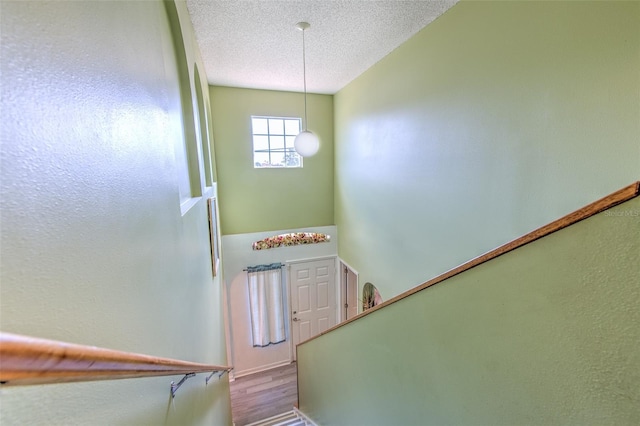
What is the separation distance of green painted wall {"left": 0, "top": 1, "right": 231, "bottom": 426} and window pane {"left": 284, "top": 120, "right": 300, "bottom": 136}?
3.74m

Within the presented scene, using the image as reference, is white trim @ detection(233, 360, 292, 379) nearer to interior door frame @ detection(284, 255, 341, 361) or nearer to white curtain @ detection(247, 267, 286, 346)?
interior door frame @ detection(284, 255, 341, 361)

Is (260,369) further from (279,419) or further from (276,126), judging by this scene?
(276,126)

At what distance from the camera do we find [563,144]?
157 cm

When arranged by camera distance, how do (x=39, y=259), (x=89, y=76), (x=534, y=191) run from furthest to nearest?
(x=534, y=191), (x=89, y=76), (x=39, y=259)

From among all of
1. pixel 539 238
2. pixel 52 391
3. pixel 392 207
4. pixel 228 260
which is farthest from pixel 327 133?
pixel 52 391

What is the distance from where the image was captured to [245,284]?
4816 millimetres

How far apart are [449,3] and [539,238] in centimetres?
240

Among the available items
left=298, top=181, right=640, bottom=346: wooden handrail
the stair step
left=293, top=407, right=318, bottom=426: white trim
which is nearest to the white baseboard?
the stair step

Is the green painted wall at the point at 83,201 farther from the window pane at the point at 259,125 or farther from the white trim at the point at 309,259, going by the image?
the white trim at the point at 309,259

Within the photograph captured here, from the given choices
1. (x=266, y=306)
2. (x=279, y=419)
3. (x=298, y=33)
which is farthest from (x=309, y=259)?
(x=298, y=33)

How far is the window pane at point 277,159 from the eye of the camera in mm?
4738

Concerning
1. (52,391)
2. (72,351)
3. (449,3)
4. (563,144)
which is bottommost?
(52,391)

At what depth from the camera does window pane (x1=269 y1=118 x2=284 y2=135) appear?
463cm

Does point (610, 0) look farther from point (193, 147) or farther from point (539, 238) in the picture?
point (193, 147)
